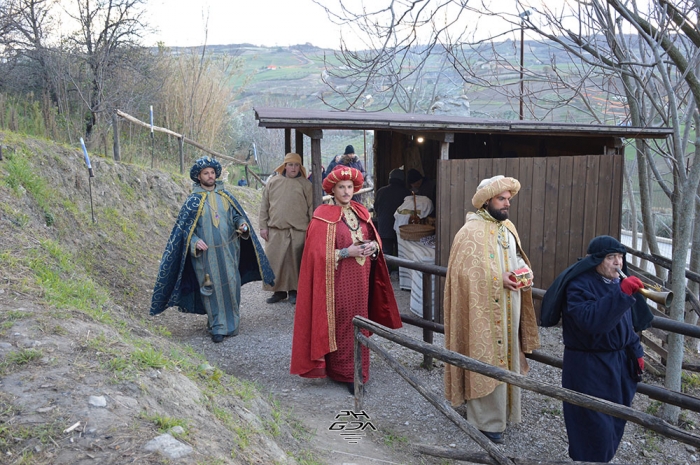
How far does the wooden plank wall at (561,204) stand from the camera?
6500mm

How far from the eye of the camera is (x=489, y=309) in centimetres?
397

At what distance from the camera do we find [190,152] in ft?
47.2

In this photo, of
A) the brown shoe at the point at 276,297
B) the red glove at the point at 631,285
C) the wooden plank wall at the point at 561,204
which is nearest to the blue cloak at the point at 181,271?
the brown shoe at the point at 276,297

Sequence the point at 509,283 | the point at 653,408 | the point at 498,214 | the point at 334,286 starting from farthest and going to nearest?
the point at 653,408
the point at 334,286
the point at 498,214
the point at 509,283

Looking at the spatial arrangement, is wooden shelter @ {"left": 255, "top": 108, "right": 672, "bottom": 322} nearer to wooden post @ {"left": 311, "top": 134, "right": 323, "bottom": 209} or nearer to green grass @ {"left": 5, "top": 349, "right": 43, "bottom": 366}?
wooden post @ {"left": 311, "top": 134, "right": 323, "bottom": 209}

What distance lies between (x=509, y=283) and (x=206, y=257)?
2.99 m

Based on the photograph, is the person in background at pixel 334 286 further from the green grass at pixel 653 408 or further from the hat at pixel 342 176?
the green grass at pixel 653 408

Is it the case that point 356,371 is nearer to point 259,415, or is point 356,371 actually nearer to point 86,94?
point 259,415

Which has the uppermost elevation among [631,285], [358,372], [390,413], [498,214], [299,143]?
[299,143]

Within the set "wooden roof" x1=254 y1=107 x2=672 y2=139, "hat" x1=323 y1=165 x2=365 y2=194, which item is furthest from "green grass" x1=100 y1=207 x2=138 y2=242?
"hat" x1=323 y1=165 x2=365 y2=194

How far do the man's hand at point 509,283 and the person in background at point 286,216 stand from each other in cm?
320

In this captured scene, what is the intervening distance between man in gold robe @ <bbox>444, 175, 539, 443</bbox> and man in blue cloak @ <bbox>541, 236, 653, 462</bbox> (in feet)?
1.41

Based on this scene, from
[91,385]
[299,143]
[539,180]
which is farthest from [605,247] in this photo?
[299,143]

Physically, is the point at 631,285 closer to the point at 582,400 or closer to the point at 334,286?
the point at 582,400
